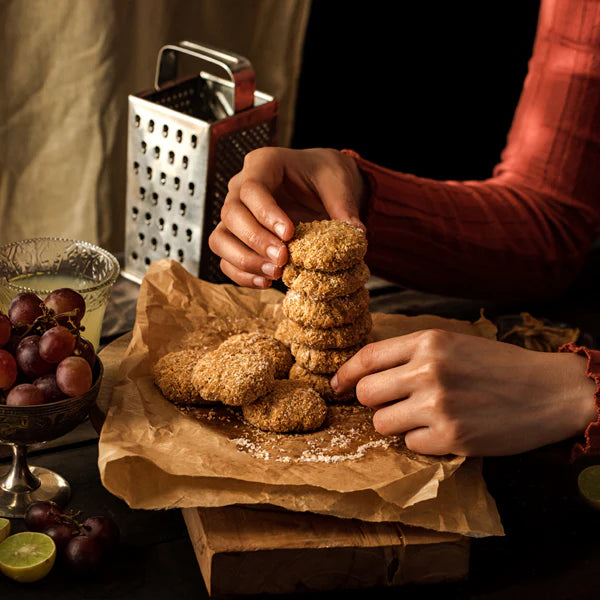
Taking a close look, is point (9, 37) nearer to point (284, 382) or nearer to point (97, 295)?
point (97, 295)

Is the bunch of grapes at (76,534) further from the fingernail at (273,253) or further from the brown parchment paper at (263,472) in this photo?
the fingernail at (273,253)

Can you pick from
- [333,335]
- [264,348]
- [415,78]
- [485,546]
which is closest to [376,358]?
[333,335]

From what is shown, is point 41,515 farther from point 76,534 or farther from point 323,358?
point 323,358

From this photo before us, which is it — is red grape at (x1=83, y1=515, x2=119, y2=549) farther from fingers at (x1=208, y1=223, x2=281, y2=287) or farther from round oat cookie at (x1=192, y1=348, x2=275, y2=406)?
fingers at (x1=208, y1=223, x2=281, y2=287)

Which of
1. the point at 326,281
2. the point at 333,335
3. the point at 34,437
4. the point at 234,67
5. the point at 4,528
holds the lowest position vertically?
the point at 4,528

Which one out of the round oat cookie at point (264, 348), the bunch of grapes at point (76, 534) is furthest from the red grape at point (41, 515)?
the round oat cookie at point (264, 348)
